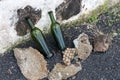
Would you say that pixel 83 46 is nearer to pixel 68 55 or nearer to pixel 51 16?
pixel 68 55

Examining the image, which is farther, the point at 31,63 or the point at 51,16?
the point at 51,16

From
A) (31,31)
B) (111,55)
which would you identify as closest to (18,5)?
(31,31)

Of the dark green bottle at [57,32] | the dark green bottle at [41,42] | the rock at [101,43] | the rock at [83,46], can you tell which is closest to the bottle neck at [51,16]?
the dark green bottle at [57,32]

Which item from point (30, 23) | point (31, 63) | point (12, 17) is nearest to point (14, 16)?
point (12, 17)

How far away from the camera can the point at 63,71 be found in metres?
4.86

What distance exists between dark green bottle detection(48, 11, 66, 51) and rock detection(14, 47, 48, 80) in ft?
0.98

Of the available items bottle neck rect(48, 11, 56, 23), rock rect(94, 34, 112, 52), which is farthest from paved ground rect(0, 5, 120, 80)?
bottle neck rect(48, 11, 56, 23)

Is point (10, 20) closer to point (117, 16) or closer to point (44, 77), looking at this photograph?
point (44, 77)

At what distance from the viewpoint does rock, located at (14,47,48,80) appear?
491 centimetres

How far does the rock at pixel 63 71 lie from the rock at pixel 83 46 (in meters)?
0.20

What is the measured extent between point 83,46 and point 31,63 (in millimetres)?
688

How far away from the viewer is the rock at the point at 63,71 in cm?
486

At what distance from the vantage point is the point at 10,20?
4906 mm

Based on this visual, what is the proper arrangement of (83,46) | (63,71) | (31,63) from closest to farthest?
(63,71) → (31,63) → (83,46)
